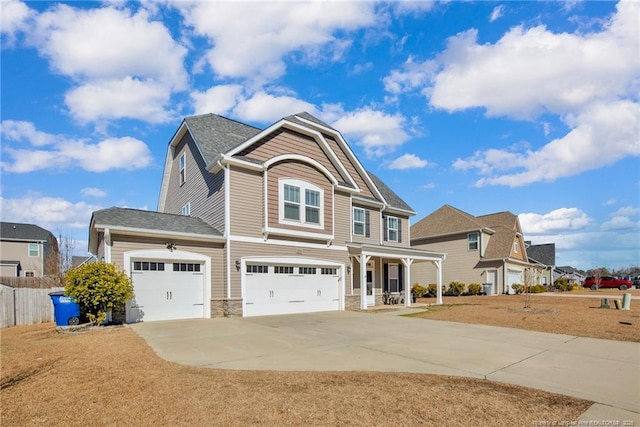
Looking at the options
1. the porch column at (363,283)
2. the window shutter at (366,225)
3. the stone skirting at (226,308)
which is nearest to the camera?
the stone skirting at (226,308)

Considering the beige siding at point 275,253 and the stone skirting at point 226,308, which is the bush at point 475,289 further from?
the stone skirting at point 226,308

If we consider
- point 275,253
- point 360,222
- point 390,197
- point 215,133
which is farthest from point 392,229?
point 215,133

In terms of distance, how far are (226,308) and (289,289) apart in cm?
326

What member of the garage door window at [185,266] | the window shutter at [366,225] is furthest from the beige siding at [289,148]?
the garage door window at [185,266]

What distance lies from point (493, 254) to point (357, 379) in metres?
31.7

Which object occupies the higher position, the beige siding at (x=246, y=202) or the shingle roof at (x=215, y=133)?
the shingle roof at (x=215, y=133)

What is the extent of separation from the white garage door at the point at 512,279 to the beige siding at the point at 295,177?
867 inches

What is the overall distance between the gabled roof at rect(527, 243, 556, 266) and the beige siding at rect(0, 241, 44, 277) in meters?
54.7

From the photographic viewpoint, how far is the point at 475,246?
36375 millimetres

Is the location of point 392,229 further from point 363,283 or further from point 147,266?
point 147,266

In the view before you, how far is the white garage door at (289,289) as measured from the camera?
55.8 feet

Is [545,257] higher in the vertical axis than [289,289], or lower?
lower

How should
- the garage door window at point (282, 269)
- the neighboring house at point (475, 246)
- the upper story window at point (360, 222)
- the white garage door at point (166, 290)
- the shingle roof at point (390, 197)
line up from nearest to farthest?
the white garage door at point (166, 290), the garage door window at point (282, 269), the upper story window at point (360, 222), the shingle roof at point (390, 197), the neighboring house at point (475, 246)

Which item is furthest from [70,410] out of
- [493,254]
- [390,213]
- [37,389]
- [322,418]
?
[493,254]
